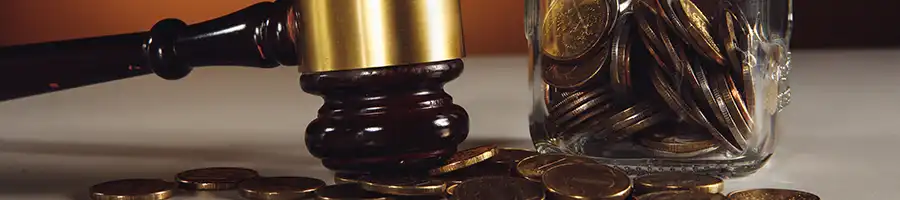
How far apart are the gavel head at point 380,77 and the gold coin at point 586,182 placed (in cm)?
10

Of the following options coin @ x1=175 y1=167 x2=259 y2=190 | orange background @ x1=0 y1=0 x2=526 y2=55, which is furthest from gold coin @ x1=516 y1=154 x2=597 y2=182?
orange background @ x1=0 y1=0 x2=526 y2=55

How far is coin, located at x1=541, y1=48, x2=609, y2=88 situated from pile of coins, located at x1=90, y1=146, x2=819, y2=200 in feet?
0.19

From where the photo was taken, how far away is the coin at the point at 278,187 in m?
0.75

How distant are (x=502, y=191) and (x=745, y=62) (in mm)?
209

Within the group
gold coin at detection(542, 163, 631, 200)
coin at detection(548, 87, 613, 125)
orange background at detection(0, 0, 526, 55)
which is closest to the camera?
gold coin at detection(542, 163, 631, 200)

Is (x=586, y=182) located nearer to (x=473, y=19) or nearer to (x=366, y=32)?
(x=366, y=32)

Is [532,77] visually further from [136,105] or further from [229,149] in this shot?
[136,105]

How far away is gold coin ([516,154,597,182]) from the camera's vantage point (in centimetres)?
77

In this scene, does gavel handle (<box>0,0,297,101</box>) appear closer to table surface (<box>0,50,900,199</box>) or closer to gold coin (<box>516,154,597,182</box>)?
table surface (<box>0,50,900,199</box>)

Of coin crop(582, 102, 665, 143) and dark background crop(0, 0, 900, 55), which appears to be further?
dark background crop(0, 0, 900, 55)

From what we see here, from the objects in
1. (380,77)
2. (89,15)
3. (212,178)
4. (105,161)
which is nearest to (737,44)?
(380,77)

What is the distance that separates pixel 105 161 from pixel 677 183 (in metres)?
0.53

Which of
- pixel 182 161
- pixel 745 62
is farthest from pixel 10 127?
pixel 745 62

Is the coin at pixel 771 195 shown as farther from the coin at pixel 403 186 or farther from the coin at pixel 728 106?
the coin at pixel 403 186
